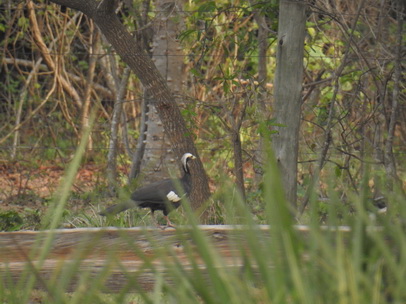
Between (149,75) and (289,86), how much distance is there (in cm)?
130

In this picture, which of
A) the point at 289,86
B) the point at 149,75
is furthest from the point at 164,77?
the point at 289,86

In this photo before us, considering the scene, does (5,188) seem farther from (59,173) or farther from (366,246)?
(366,246)

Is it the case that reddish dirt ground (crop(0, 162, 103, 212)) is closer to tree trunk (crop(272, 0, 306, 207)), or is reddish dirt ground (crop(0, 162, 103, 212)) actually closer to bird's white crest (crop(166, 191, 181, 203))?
bird's white crest (crop(166, 191, 181, 203))

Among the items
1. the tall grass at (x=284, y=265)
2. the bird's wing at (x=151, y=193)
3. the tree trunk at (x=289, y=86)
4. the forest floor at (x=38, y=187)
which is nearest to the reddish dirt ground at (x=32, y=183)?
the forest floor at (x=38, y=187)

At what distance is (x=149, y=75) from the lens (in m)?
6.03

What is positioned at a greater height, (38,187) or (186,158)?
(186,158)

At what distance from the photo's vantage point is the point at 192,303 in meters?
1.33

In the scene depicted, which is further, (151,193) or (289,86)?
(151,193)

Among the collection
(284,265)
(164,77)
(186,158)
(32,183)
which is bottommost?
(32,183)

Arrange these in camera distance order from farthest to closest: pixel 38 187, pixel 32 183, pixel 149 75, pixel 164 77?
pixel 32 183
pixel 38 187
pixel 164 77
pixel 149 75

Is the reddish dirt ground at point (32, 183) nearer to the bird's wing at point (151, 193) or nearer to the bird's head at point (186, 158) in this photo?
the bird's wing at point (151, 193)

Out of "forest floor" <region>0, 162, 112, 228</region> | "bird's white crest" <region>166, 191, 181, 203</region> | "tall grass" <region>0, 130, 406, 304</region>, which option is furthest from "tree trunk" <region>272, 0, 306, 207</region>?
"tall grass" <region>0, 130, 406, 304</region>

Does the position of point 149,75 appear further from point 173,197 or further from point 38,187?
point 38,187

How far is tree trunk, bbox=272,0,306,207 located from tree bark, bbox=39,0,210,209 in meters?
0.95
